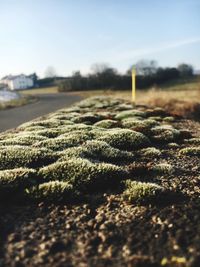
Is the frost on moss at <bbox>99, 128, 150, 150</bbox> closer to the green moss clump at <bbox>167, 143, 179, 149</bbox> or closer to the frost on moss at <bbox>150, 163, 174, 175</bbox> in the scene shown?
the green moss clump at <bbox>167, 143, 179, 149</bbox>

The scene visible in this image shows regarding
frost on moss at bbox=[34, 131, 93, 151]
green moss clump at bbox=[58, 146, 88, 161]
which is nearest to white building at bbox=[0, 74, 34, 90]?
frost on moss at bbox=[34, 131, 93, 151]

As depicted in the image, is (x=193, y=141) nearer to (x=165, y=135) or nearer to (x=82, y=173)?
(x=165, y=135)

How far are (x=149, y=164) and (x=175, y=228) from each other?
3.53m

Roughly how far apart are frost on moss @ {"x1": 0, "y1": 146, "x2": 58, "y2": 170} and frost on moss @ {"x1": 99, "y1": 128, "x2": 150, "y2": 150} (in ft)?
7.99

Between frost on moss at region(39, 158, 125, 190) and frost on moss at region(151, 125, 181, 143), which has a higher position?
frost on moss at region(39, 158, 125, 190)

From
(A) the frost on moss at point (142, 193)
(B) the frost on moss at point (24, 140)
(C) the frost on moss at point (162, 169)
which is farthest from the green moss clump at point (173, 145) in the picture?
(A) the frost on moss at point (142, 193)

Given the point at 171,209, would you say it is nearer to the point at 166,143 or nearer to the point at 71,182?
the point at 71,182

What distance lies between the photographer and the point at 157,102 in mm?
26781

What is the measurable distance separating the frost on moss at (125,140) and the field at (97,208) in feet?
3.39

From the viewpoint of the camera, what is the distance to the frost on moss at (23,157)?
312 inches

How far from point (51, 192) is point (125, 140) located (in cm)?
497

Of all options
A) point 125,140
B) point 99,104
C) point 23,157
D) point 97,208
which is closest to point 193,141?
point 125,140

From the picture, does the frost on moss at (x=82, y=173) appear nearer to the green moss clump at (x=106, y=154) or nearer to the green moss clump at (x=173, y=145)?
the green moss clump at (x=106, y=154)

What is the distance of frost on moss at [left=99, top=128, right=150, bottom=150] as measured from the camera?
35.0 feet
